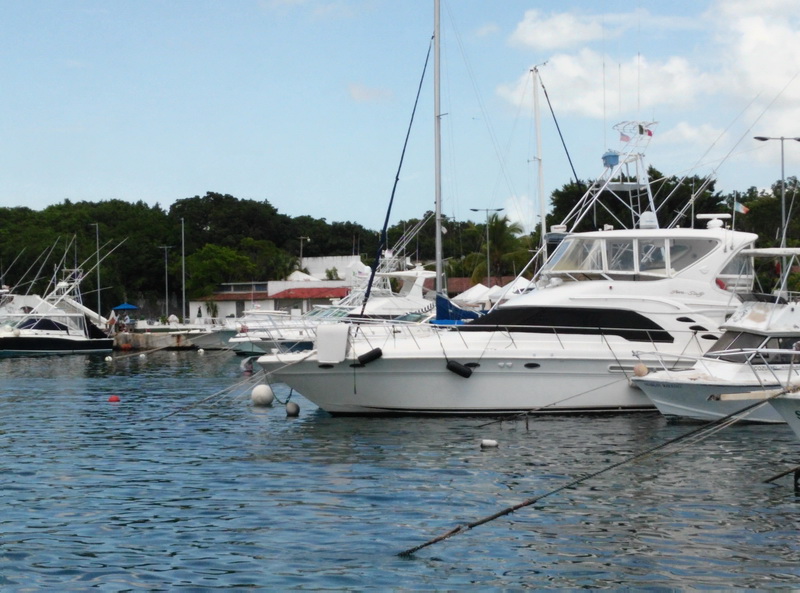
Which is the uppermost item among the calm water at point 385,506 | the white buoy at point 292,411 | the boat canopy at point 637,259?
the boat canopy at point 637,259

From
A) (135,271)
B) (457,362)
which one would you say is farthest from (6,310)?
(457,362)

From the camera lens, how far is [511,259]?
6631 centimetres

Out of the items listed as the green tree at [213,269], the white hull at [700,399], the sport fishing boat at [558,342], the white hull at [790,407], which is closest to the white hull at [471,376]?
the sport fishing boat at [558,342]

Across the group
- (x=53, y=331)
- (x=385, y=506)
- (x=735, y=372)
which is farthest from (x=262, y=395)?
(x=53, y=331)

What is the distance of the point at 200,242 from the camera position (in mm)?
98062

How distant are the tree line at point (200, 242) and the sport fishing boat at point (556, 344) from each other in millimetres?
41280

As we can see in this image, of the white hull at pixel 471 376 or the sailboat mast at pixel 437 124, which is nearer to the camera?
the white hull at pixel 471 376

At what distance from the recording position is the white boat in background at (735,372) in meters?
19.0

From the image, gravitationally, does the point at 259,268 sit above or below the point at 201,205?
below

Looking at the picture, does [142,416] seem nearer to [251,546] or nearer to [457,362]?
[457,362]

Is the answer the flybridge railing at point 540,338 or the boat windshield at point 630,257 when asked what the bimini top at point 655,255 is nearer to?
the boat windshield at point 630,257

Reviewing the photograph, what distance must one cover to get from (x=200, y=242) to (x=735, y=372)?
82.6 meters

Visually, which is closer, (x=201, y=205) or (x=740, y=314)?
(x=740, y=314)

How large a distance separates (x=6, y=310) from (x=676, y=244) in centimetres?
5468
